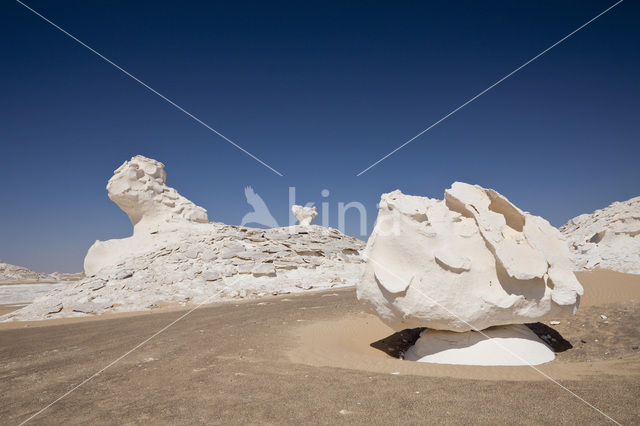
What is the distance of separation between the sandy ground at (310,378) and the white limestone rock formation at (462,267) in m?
0.84

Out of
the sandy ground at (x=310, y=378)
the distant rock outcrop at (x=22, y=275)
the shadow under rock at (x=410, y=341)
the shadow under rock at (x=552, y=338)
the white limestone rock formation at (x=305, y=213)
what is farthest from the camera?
the distant rock outcrop at (x=22, y=275)

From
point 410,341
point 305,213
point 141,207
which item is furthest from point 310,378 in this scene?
point 305,213

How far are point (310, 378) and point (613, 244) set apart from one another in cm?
1769

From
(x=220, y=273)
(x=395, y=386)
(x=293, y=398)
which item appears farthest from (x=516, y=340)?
(x=220, y=273)

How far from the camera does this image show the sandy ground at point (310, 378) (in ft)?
12.3

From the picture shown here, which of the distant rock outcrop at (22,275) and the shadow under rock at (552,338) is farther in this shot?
the distant rock outcrop at (22,275)

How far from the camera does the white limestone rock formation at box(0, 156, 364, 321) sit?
1594 cm

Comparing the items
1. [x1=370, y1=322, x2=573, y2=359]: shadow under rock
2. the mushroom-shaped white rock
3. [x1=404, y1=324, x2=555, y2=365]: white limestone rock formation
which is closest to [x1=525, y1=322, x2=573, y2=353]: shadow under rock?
[x1=370, y1=322, x2=573, y2=359]: shadow under rock

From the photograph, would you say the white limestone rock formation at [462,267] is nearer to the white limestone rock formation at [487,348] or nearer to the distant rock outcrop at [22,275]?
the white limestone rock formation at [487,348]

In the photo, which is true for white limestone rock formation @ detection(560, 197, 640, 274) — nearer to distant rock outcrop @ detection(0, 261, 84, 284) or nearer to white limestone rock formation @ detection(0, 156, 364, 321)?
white limestone rock formation @ detection(0, 156, 364, 321)

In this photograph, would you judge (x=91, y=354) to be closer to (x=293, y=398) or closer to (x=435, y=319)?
(x=293, y=398)

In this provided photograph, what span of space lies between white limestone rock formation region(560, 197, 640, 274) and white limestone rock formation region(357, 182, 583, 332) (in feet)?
35.3

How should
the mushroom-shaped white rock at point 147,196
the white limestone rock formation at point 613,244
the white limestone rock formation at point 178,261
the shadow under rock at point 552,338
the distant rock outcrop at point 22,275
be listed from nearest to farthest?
the shadow under rock at point 552,338
the white limestone rock formation at point 613,244
the white limestone rock formation at point 178,261
the mushroom-shaped white rock at point 147,196
the distant rock outcrop at point 22,275

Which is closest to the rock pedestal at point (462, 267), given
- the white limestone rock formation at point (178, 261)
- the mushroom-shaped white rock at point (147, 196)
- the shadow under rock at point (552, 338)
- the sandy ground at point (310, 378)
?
the sandy ground at point (310, 378)
